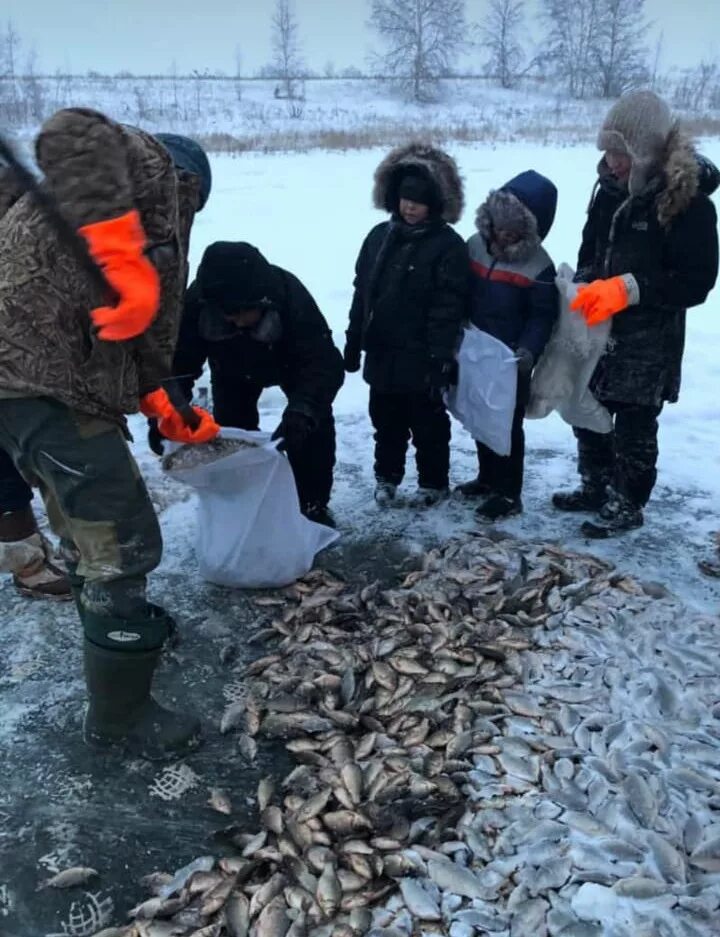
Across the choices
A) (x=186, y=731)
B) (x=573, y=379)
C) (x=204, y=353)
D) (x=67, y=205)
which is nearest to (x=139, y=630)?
(x=186, y=731)

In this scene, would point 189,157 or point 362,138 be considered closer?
point 189,157

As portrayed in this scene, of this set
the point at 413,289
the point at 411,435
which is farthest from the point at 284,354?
the point at 411,435

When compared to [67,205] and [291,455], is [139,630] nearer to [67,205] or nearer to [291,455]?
[67,205]

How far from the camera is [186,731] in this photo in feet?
9.37

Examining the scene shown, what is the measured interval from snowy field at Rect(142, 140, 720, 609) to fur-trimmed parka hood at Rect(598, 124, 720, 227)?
5.13 ft

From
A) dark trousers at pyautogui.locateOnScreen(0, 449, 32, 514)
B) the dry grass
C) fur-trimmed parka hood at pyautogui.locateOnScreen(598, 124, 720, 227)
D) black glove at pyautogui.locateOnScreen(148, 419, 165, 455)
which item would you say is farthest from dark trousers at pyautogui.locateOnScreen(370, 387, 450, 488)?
the dry grass

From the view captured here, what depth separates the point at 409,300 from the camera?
13.2 feet

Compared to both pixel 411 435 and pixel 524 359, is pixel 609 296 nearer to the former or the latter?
pixel 524 359

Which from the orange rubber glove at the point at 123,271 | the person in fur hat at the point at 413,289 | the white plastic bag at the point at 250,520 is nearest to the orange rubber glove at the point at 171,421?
the white plastic bag at the point at 250,520

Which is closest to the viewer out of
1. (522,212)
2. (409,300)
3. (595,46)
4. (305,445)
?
(522,212)

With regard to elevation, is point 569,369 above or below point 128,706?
above

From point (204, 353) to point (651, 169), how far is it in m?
2.07

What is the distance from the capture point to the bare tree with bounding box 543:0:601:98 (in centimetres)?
4086

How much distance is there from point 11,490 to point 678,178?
299 cm
